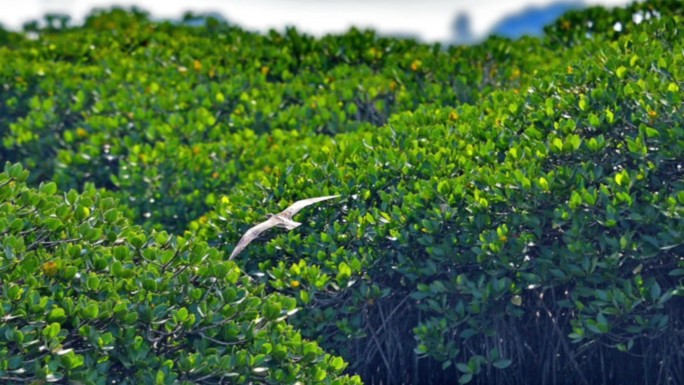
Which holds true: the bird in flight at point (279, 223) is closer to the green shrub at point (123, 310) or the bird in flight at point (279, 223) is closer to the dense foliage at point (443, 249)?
the dense foliage at point (443, 249)

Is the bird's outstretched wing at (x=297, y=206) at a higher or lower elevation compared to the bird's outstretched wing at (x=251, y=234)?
higher

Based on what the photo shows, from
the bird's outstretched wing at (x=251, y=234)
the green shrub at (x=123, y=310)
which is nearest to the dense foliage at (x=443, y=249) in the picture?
the green shrub at (x=123, y=310)

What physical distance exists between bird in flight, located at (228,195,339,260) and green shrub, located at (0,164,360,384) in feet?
2.54

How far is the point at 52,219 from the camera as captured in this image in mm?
5570

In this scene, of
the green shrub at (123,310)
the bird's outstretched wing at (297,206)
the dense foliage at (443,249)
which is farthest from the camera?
the bird's outstretched wing at (297,206)

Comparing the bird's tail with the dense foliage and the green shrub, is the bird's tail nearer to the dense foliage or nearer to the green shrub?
the dense foliage

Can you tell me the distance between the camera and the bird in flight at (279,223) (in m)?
6.60

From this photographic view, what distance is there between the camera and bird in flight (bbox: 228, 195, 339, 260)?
6.60m

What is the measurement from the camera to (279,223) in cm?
671

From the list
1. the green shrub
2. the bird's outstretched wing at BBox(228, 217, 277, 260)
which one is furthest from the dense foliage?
the bird's outstretched wing at BBox(228, 217, 277, 260)

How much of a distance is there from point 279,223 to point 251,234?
188 millimetres

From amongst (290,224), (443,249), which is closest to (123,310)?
(290,224)

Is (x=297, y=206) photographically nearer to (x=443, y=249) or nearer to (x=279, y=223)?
(x=279, y=223)

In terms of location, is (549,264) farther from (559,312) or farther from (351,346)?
(351,346)
